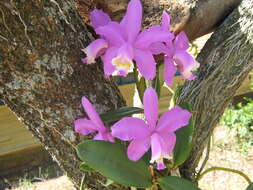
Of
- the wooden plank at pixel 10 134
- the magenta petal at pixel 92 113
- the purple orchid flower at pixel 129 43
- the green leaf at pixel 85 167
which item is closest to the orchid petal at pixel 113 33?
the purple orchid flower at pixel 129 43

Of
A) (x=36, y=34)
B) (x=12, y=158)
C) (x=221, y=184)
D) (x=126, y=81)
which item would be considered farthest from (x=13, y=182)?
(x=36, y=34)

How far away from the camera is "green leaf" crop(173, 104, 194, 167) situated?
2.33 feet

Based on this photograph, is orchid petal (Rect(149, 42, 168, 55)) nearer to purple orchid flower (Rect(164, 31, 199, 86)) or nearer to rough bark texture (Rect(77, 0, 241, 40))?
purple orchid flower (Rect(164, 31, 199, 86))

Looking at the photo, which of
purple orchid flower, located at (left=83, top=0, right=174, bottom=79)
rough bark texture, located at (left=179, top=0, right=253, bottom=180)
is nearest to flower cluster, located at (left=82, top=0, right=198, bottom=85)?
purple orchid flower, located at (left=83, top=0, right=174, bottom=79)

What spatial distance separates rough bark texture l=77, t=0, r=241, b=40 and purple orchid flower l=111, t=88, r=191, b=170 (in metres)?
0.26

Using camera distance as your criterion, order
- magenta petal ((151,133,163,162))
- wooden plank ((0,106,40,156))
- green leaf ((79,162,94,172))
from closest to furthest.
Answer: magenta petal ((151,133,163,162)) < green leaf ((79,162,94,172)) < wooden plank ((0,106,40,156))

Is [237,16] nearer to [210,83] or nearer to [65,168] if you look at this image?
[210,83]

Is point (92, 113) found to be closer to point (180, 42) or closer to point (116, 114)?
point (116, 114)

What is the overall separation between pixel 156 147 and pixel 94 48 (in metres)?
0.18

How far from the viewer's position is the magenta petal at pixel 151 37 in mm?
599

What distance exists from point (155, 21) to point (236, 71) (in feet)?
0.72

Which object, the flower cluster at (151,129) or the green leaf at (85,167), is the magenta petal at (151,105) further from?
the green leaf at (85,167)

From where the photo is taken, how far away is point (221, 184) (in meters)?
2.67

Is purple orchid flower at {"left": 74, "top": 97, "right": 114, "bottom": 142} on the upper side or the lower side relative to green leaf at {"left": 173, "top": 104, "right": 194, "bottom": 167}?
upper
